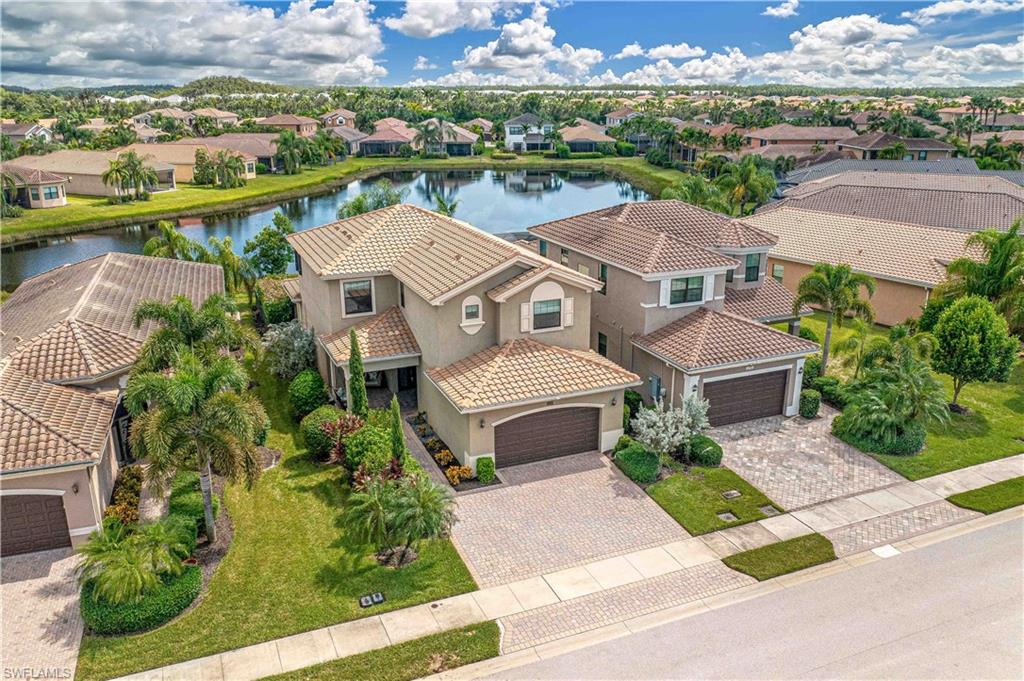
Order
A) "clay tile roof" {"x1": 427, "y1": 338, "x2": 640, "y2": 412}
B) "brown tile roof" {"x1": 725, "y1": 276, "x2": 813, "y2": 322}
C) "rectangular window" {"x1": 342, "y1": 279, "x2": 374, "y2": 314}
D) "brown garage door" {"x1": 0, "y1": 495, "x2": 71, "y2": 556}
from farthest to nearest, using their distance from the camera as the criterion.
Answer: "brown tile roof" {"x1": 725, "y1": 276, "x2": 813, "y2": 322}
"rectangular window" {"x1": 342, "y1": 279, "x2": 374, "y2": 314}
"clay tile roof" {"x1": 427, "y1": 338, "x2": 640, "y2": 412}
"brown garage door" {"x1": 0, "y1": 495, "x2": 71, "y2": 556}

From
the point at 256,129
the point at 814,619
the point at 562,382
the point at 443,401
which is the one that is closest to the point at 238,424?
the point at 443,401

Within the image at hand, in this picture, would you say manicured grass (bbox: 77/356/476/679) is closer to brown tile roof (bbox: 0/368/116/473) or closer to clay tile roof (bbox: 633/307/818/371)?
brown tile roof (bbox: 0/368/116/473)

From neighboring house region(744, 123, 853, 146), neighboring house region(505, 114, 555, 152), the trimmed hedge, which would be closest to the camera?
the trimmed hedge

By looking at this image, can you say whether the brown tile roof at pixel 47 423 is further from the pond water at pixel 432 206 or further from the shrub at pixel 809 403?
the pond water at pixel 432 206

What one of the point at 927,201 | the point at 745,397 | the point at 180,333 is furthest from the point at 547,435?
the point at 927,201

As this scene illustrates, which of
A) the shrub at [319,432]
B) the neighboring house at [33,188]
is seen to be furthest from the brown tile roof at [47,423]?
the neighboring house at [33,188]

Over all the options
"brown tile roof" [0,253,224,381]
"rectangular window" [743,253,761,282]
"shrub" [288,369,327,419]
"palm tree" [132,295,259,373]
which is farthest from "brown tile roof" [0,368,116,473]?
"rectangular window" [743,253,761,282]
